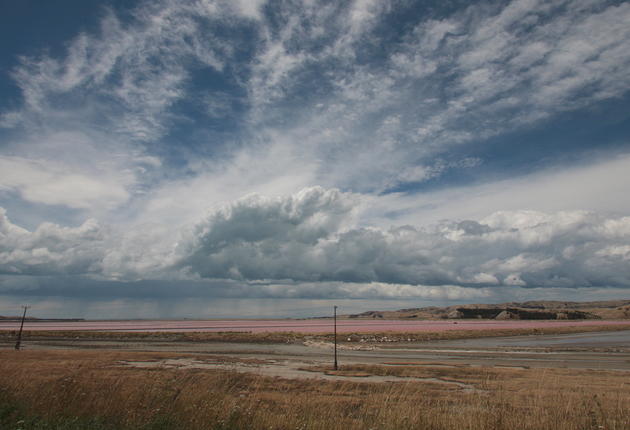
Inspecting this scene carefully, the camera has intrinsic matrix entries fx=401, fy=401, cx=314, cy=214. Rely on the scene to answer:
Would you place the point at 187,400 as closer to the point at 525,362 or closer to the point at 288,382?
the point at 288,382

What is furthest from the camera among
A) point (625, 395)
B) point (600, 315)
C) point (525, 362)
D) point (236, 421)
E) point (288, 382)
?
point (600, 315)

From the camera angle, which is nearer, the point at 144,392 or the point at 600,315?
the point at 144,392

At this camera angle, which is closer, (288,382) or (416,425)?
(416,425)

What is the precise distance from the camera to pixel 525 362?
Result: 38.2 m

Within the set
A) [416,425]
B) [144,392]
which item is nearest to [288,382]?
[144,392]

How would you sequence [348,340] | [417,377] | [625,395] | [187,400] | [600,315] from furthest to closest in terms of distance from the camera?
[600,315]
[348,340]
[417,377]
[625,395]
[187,400]

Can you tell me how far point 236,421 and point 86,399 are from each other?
4.36m

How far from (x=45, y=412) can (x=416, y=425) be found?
8537 millimetres

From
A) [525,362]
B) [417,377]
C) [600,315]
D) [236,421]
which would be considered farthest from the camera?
[600,315]

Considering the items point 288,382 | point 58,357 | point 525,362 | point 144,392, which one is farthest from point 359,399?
point 58,357

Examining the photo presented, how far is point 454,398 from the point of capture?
62.8 ft

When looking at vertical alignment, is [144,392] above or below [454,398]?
above

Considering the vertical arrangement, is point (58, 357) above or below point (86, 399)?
below

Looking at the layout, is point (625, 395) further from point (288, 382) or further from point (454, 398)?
point (288, 382)
